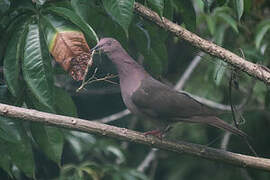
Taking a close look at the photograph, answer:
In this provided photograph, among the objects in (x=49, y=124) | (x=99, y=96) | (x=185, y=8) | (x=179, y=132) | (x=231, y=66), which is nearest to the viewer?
(x=49, y=124)

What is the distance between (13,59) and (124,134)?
2.28ft

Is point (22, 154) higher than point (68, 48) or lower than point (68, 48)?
lower

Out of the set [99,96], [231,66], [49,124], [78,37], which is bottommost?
[99,96]

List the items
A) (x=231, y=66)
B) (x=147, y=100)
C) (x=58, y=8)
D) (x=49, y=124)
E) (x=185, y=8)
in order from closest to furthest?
(x=58, y=8)
(x=49, y=124)
(x=185, y=8)
(x=231, y=66)
(x=147, y=100)

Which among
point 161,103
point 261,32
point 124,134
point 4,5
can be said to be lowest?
point 161,103

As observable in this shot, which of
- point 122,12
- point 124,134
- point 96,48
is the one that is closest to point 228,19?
point 96,48

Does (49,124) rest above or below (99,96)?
above

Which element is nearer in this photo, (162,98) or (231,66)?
(231,66)

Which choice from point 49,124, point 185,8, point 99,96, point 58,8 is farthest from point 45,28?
point 99,96

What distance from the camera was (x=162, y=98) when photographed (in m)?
3.39

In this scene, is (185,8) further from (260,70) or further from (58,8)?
(58,8)

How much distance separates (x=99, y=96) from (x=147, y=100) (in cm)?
292

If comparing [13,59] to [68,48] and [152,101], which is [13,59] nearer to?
[68,48]

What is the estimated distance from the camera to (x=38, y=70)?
231 centimetres
